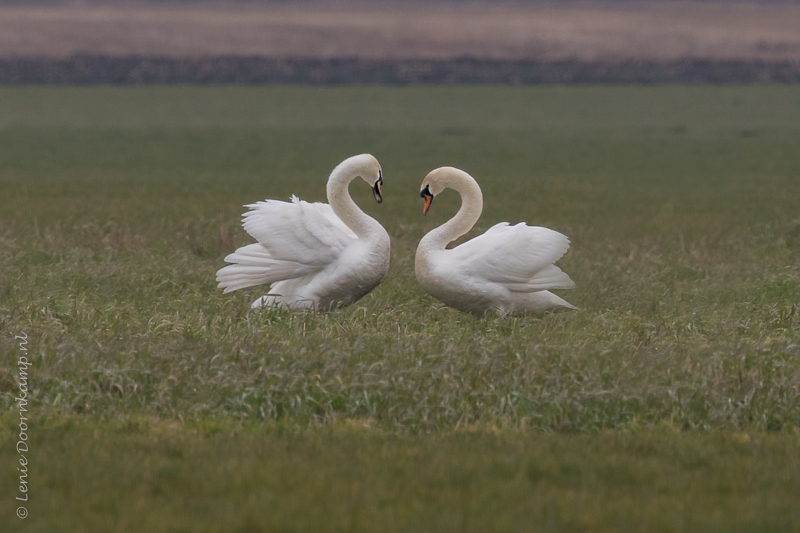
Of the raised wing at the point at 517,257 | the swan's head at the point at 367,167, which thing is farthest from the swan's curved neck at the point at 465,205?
the swan's head at the point at 367,167

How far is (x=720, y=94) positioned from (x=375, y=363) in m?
78.8

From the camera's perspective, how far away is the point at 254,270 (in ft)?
32.1

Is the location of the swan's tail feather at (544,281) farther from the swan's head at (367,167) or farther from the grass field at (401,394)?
the swan's head at (367,167)

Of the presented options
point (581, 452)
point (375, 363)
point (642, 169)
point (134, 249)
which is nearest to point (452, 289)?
point (375, 363)

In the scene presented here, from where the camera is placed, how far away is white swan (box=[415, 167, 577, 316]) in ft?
29.8

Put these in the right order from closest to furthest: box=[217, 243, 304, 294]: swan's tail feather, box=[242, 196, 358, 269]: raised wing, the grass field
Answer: the grass field, box=[242, 196, 358, 269]: raised wing, box=[217, 243, 304, 294]: swan's tail feather

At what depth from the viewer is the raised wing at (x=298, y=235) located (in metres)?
9.48

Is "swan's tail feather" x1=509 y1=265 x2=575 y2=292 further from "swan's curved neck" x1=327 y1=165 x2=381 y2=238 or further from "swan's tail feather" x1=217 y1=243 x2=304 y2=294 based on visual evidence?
"swan's tail feather" x1=217 y1=243 x2=304 y2=294

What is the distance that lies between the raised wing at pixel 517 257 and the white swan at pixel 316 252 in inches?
29.1

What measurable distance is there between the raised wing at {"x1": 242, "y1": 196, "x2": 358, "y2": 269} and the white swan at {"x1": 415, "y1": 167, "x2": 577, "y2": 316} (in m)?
0.74

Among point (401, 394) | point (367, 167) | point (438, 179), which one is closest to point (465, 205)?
point (438, 179)

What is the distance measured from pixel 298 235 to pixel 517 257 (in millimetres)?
1829

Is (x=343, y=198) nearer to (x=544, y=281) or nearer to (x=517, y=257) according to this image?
(x=517, y=257)

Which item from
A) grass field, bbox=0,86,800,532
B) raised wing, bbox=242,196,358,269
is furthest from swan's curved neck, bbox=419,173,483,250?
raised wing, bbox=242,196,358,269
